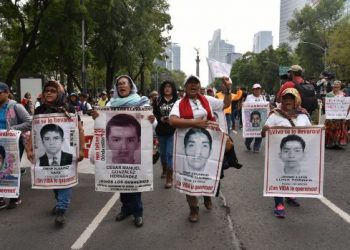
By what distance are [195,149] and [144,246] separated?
1250 millimetres

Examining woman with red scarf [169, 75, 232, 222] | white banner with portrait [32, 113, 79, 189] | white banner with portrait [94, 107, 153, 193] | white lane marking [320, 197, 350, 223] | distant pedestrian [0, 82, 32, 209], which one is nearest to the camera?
woman with red scarf [169, 75, 232, 222]

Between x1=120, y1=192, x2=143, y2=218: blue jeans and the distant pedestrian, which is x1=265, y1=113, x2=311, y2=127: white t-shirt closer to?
x1=120, y1=192, x2=143, y2=218: blue jeans

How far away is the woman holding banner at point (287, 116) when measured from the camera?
5.87 meters

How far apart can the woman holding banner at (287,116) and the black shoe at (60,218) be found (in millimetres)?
2630

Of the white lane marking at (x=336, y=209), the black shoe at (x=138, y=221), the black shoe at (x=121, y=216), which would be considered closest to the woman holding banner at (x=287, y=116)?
the white lane marking at (x=336, y=209)

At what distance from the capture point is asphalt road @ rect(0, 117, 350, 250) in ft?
16.4

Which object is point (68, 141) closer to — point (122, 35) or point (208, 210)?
point (208, 210)

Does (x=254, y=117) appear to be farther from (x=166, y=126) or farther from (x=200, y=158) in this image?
(x=200, y=158)

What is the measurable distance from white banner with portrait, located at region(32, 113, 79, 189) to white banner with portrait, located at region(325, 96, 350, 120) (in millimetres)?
8487

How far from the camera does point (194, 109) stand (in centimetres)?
554

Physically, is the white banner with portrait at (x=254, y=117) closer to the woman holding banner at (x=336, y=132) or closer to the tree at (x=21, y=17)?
the woman holding banner at (x=336, y=132)

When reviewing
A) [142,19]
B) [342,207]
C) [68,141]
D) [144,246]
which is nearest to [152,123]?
[68,141]

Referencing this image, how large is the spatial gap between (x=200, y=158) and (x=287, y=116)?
4.23 feet

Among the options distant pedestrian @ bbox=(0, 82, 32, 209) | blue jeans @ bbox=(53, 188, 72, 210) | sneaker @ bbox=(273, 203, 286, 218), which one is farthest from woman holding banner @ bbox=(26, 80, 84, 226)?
sneaker @ bbox=(273, 203, 286, 218)
